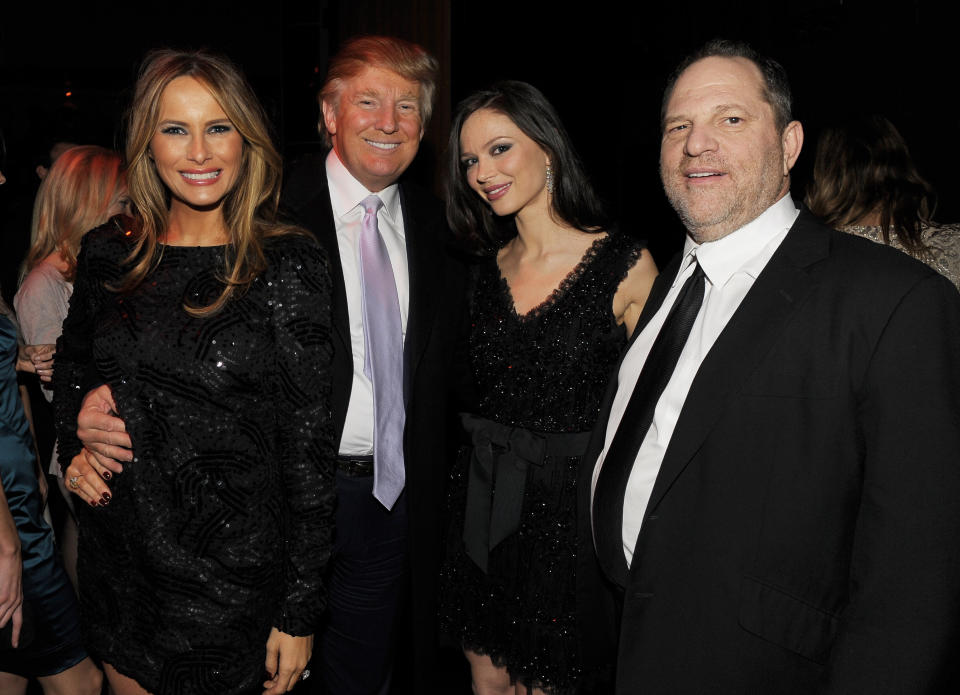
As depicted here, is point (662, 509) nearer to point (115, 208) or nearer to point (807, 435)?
point (807, 435)

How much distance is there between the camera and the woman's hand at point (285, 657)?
166cm

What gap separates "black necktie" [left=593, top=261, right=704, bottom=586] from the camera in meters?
1.59

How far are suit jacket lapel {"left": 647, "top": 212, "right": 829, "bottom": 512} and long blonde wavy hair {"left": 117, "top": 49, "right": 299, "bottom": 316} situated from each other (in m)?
0.95

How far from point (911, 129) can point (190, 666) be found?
13.6 ft

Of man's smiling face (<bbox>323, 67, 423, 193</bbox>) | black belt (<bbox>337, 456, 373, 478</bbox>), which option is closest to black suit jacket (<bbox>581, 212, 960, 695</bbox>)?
black belt (<bbox>337, 456, 373, 478</bbox>)

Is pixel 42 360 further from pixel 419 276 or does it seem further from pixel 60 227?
pixel 419 276

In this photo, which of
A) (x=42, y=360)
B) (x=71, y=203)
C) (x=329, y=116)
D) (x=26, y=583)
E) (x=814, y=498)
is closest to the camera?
(x=814, y=498)

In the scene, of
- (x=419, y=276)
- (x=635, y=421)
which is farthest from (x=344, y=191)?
(x=635, y=421)

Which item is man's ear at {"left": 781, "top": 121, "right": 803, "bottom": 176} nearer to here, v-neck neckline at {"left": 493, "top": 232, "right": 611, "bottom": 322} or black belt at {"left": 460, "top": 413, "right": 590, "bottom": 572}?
v-neck neckline at {"left": 493, "top": 232, "right": 611, "bottom": 322}

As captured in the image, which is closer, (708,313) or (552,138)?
(708,313)

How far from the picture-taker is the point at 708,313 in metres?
1.56

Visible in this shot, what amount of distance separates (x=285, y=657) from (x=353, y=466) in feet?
2.19

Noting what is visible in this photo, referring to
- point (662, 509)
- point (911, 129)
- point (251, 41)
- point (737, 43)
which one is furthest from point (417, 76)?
point (251, 41)

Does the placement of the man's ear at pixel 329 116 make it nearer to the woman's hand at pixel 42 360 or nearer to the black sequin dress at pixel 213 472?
the black sequin dress at pixel 213 472
